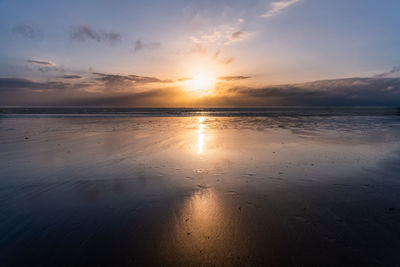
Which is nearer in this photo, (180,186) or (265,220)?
(265,220)

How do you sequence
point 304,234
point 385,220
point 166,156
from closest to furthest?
point 304,234 → point 385,220 → point 166,156

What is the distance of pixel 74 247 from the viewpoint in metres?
2.94

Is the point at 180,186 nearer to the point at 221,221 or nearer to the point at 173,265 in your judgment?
the point at 221,221

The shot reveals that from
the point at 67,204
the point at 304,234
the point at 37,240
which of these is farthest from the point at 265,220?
the point at 67,204

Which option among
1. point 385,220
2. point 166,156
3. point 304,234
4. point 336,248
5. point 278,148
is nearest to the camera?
point 336,248

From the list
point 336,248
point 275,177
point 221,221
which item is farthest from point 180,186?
point 336,248

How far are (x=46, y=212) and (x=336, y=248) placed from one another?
5.06 m

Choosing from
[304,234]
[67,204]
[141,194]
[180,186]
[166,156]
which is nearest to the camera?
[304,234]

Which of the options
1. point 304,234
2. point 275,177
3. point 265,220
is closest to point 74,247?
point 265,220

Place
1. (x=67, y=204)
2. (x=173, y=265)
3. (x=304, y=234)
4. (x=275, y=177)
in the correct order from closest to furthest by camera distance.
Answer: (x=173, y=265)
(x=304, y=234)
(x=67, y=204)
(x=275, y=177)

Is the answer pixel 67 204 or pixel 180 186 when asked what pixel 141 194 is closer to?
pixel 180 186

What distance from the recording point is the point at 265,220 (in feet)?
11.8

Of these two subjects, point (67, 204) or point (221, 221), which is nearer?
point (221, 221)

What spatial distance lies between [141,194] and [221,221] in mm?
2043
